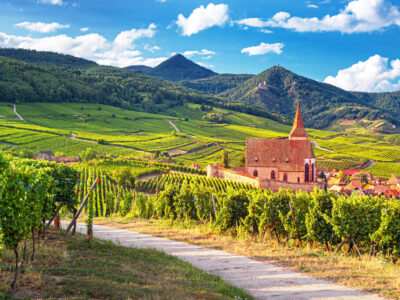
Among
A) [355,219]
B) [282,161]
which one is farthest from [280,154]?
[355,219]

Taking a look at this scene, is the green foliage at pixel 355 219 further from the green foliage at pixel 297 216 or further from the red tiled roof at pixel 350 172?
the red tiled roof at pixel 350 172

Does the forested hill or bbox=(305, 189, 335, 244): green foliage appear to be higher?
the forested hill

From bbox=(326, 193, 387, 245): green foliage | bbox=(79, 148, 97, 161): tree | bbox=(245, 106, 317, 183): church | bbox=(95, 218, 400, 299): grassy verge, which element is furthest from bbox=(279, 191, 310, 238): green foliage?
bbox=(79, 148, 97, 161): tree

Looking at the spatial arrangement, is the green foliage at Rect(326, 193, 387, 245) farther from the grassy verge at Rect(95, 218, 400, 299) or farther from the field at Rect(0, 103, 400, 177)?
the field at Rect(0, 103, 400, 177)

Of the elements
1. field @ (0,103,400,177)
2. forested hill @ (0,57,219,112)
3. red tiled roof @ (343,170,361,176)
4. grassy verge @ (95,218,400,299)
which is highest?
forested hill @ (0,57,219,112)

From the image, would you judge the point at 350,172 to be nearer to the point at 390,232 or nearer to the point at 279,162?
the point at 279,162

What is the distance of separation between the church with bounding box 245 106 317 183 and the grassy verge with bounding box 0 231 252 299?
55.0 m

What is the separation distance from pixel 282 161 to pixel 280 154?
1471mm

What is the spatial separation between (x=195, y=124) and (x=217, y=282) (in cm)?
14599

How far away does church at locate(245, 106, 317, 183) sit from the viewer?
211ft

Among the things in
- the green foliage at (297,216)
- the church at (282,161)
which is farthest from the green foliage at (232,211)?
the church at (282,161)

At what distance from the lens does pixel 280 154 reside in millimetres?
65438

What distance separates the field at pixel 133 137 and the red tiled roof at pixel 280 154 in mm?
26239

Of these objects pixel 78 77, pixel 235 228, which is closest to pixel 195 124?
pixel 78 77
